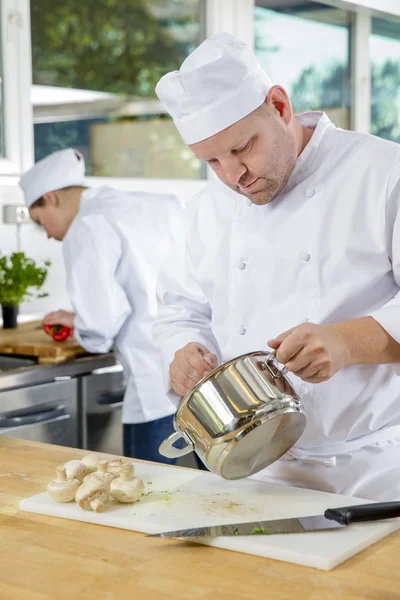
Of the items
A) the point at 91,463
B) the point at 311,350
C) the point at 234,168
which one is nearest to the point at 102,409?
the point at 91,463

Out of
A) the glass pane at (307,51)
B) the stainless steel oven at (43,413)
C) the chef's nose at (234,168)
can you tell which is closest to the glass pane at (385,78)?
the glass pane at (307,51)

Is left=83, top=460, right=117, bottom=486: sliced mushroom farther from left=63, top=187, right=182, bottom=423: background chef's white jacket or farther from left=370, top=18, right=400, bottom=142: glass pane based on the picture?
left=370, top=18, right=400, bottom=142: glass pane

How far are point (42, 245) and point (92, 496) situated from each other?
2.18 meters

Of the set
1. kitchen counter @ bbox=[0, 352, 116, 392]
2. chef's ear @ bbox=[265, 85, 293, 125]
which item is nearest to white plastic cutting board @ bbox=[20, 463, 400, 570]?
chef's ear @ bbox=[265, 85, 293, 125]

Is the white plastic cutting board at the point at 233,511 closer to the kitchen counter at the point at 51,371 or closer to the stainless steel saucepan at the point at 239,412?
the stainless steel saucepan at the point at 239,412

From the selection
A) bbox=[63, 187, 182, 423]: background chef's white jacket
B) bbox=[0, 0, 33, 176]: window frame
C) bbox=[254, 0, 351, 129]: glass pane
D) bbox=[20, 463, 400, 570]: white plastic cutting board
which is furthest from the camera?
bbox=[254, 0, 351, 129]: glass pane

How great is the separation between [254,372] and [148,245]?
1520 millimetres

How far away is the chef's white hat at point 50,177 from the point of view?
285 cm

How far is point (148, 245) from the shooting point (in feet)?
8.99

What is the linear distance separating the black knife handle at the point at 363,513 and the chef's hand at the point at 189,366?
1.25ft

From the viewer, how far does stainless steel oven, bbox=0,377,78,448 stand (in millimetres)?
2518

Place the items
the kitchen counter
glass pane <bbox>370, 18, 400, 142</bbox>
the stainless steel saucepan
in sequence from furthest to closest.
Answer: glass pane <bbox>370, 18, 400, 142</bbox> < the kitchen counter < the stainless steel saucepan

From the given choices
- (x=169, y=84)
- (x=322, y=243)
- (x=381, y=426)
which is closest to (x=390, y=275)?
(x=322, y=243)

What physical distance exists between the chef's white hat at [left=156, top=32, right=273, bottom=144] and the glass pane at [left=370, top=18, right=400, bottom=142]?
3.59m
